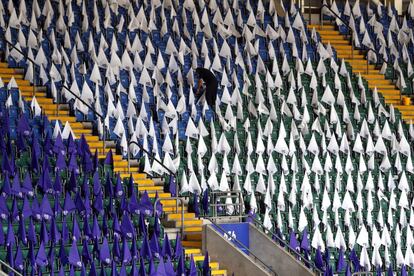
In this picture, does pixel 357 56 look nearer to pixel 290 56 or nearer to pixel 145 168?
pixel 290 56

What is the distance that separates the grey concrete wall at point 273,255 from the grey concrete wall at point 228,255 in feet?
2.91

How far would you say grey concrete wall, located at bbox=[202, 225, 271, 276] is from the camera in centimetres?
2089

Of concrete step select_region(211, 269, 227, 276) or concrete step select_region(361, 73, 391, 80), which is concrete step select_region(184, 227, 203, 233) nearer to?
concrete step select_region(211, 269, 227, 276)

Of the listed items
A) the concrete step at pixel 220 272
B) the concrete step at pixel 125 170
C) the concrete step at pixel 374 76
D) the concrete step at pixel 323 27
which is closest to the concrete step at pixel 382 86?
the concrete step at pixel 374 76

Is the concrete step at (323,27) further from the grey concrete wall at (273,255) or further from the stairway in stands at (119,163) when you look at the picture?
the grey concrete wall at (273,255)

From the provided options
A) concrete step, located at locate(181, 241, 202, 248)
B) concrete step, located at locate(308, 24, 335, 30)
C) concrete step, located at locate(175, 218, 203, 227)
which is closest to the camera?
concrete step, located at locate(181, 241, 202, 248)

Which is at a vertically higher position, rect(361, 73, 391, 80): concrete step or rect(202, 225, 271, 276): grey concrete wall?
rect(361, 73, 391, 80): concrete step

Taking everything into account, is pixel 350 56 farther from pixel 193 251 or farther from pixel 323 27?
pixel 193 251

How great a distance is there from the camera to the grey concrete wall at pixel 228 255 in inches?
822

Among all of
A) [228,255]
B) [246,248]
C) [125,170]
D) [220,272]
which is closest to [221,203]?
[246,248]

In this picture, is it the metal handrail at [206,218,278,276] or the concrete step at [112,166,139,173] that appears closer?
the metal handrail at [206,218,278,276]

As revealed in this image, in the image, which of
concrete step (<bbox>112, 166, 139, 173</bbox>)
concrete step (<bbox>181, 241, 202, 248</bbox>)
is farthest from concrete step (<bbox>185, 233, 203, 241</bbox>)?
concrete step (<bbox>112, 166, 139, 173</bbox>)

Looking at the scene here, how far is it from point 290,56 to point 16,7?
5.84 meters

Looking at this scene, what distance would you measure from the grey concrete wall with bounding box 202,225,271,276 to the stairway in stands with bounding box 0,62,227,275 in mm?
132
